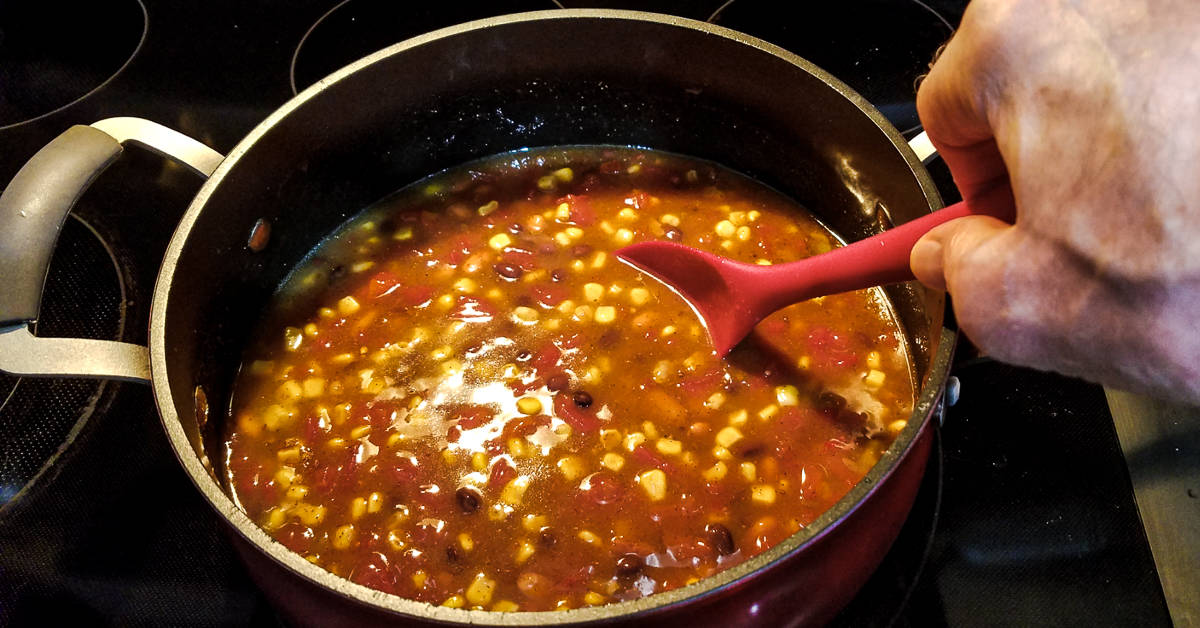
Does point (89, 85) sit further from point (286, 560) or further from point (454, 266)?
point (286, 560)

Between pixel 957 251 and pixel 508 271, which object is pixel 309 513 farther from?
pixel 957 251

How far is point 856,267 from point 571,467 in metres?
0.71

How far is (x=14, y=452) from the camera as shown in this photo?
1828mm

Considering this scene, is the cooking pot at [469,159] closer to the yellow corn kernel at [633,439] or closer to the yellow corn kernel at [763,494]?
the yellow corn kernel at [763,494]

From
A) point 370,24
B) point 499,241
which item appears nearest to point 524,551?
point 499,241

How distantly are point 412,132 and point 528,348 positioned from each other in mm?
754

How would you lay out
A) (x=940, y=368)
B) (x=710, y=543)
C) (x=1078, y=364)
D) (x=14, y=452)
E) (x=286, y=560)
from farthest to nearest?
(x=14, y=452)
(x=710, y=543)
(x=940, y=368)
(x=286, y=560)
(x=1078, y=364)

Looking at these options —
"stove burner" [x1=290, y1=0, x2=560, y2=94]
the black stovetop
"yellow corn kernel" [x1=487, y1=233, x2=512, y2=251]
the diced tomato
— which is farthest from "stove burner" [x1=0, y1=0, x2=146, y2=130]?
the diced tomato

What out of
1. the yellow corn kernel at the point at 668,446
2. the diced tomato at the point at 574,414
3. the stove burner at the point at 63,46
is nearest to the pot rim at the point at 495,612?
the yellow corn kernel at the point at 668,446

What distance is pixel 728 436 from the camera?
180cm

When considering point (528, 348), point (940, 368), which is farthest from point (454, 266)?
point (940, 368)

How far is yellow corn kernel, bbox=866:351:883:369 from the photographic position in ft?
6.38

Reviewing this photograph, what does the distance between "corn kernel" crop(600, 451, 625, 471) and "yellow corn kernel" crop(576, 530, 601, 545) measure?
0.15 metres

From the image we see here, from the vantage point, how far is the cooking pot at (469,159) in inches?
51.2
